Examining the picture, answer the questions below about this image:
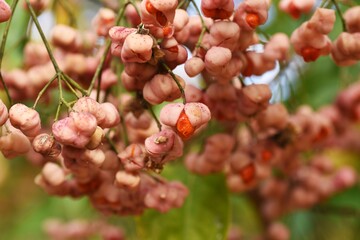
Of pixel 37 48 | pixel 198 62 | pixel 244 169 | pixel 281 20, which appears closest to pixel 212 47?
pixel 198 62

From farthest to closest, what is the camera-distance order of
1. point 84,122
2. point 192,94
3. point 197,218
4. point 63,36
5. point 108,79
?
point 197,218 < point 63,36 < point 108,79 < point 192,94 < point 84,122

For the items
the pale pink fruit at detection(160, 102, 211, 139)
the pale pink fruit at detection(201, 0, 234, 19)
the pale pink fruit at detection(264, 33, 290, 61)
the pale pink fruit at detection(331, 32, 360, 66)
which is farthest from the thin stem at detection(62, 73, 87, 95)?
the pale pink fruit at detection(331, 32, 360, 66)

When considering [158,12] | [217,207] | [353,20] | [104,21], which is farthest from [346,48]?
[217,207]

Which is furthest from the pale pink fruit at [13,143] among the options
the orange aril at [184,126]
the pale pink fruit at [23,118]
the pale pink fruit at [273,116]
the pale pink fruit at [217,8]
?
the pale pink fruit at [273,116]

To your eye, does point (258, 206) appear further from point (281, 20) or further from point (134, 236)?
point (281, 20)

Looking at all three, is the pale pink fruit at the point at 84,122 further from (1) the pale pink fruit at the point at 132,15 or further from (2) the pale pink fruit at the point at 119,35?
(1) the pale pink fruit at the point at 132,15

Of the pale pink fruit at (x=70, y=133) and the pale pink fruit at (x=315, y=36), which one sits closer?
the pale pink fruit at (x=70, y=133)

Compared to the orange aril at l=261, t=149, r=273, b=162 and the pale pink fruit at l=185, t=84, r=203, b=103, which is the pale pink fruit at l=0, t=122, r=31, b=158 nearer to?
the pale pink fruit at l=185, t=84, r=203, b=103

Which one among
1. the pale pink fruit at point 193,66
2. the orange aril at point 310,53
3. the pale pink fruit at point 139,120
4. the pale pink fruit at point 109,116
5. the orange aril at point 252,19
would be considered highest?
the orange aril at point 252,19

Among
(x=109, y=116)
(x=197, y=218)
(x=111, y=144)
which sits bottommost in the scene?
(x=197, y=218)

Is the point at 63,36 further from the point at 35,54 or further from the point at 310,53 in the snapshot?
the point at 310,53
